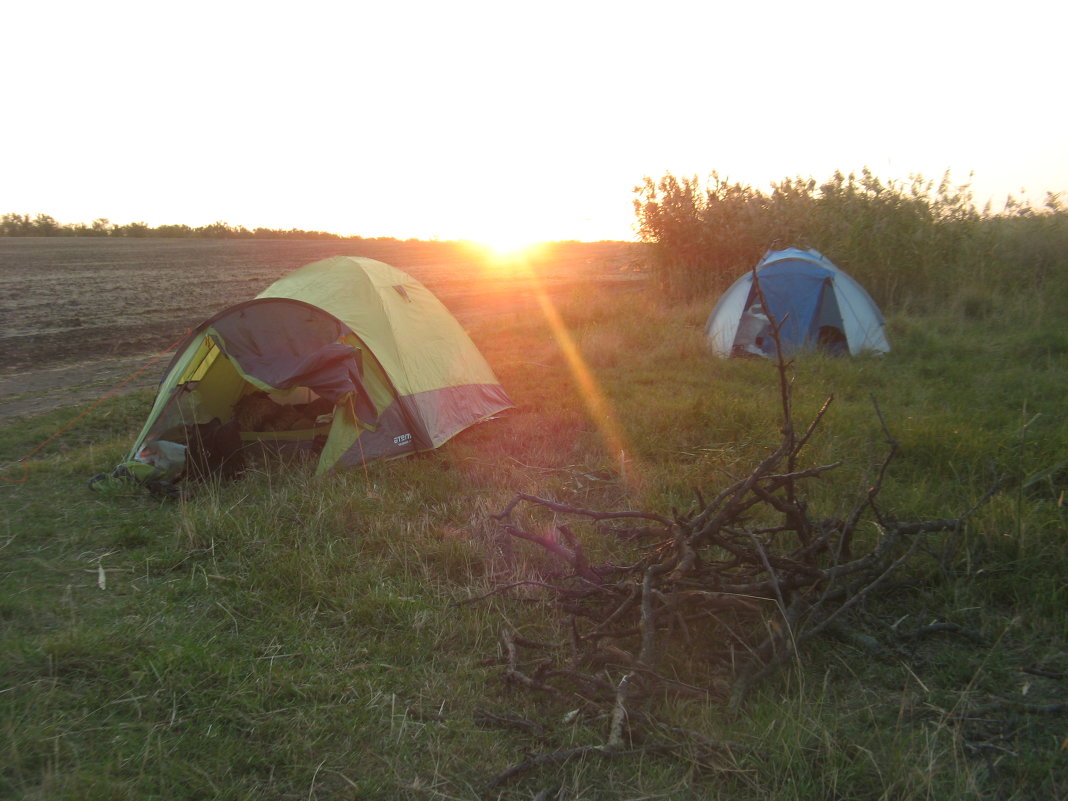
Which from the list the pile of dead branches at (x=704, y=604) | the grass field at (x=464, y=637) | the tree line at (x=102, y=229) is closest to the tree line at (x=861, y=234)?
the grass field at (x=464, y=637)

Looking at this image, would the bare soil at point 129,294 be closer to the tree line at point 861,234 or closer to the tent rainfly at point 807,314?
the tree line at point 861,234

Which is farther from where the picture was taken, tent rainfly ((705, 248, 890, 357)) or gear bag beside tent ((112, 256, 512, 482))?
tent rainfly ((705, 248, 890, 357))

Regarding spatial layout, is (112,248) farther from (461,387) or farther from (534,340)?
(461,387)

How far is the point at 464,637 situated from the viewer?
329cm

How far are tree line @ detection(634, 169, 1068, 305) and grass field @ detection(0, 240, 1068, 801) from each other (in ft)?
21.6

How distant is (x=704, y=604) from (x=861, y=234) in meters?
11.0

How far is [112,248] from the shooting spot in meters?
28.7

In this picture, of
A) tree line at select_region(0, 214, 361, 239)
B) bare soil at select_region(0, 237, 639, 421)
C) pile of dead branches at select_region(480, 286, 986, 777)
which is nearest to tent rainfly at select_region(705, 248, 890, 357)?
pile of dead branches at select_region(480, 286, 986, 777)

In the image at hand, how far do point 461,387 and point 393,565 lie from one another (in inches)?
118

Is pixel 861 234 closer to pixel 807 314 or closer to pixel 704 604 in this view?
pixel 807 314

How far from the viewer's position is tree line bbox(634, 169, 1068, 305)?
39.9 feet

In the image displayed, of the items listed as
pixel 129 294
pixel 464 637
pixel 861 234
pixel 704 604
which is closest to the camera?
pixel 704 604

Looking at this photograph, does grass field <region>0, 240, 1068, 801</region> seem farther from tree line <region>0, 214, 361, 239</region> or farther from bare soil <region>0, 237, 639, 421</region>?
tree line <region>0, 214, 361, 239</region>

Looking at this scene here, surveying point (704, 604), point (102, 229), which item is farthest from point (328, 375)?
point (102, 229)
